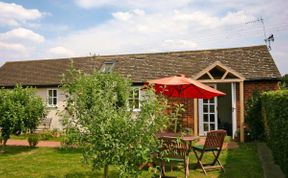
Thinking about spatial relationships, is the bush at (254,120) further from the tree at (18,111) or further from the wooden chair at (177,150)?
the tree at (18,111)

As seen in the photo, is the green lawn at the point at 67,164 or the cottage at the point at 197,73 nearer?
the green lawn at the point at 67,164

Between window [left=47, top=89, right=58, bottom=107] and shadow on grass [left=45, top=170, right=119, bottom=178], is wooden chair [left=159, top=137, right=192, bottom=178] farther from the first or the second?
window [left=47, top=89, right=58, bottom=107]

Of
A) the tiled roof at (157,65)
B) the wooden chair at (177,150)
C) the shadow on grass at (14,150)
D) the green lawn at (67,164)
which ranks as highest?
the tiled roof at (157,65)

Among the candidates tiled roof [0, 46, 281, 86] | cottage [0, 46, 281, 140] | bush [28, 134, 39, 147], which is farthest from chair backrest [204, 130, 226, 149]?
bush [28, 134, 39, 147]

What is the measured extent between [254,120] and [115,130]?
11626 mm

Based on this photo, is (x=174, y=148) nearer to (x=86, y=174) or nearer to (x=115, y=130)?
(x=86, y=174)

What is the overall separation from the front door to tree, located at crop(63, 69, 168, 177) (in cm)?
1137

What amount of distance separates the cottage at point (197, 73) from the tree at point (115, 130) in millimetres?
7403

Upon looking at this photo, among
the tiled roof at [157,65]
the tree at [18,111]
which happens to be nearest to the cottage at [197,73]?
the tiled roof at [157,65]

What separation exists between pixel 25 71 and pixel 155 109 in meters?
21.1

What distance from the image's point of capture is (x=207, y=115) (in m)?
17.5

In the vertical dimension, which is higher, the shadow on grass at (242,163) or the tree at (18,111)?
the tree at (18,111)

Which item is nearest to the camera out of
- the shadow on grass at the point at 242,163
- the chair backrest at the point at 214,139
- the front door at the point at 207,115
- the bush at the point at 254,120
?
the shadow on grass at the point at 242,163

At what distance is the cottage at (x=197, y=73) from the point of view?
1662 cm
